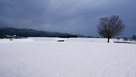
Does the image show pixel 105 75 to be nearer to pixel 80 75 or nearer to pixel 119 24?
pixel 80 75

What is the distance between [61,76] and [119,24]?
87.0 ft

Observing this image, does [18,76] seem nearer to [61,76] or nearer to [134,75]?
[61,76]

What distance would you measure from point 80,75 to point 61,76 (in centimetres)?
71

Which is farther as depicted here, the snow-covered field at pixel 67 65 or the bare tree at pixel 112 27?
the bare tree at pixel 112 27

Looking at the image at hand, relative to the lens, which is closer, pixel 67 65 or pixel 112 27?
pixel 67 65

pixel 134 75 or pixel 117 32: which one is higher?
pixel 117 32

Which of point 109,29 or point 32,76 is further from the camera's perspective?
point 109,29

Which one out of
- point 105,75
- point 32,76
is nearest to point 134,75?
point 105,75

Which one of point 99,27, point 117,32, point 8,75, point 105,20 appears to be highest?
point 105,20

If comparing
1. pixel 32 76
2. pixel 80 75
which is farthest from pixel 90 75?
pixel 32 76

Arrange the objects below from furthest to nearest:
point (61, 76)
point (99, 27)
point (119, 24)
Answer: point (99, 27)
point (119, 24)
point (61, 76)

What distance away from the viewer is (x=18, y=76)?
9.23 feet

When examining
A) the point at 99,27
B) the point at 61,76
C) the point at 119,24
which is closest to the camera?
the point at 61,76

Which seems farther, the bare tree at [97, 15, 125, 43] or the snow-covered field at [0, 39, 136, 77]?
the bare tree at [97, 15, 125, 43]
